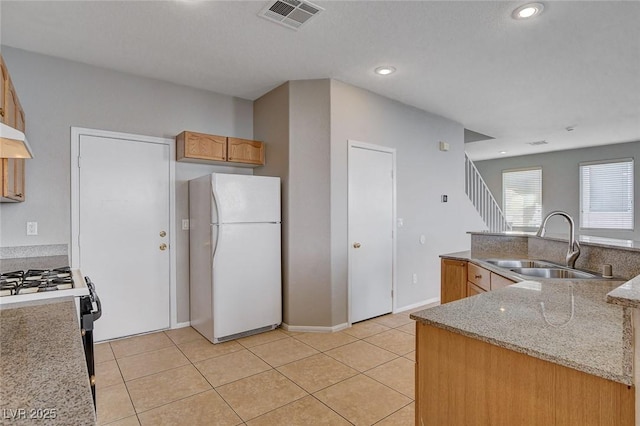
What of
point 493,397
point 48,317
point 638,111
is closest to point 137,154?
point 48,317

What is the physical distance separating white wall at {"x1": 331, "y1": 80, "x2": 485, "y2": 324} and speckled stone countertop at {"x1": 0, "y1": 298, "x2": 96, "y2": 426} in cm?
262

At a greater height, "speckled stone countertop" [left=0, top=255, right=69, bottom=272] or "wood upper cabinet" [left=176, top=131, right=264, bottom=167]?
"wood upper cabinet" [left=176, top=131, right=264, bottom=167]

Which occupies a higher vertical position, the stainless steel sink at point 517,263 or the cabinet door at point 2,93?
the cabinet door at point 2,93

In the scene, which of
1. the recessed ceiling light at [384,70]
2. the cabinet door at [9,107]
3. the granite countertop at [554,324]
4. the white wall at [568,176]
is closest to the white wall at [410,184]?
the recessed ceiling light at [384,70]

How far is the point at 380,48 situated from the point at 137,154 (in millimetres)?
2503

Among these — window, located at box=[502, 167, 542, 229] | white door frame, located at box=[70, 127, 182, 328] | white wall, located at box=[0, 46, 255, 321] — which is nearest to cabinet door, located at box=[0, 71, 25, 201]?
white wall, located at box=[0, 46, 255, 321]

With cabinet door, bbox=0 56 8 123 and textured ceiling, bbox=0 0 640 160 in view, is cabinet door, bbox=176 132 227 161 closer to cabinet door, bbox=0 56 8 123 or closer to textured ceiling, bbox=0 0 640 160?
textured ceiling, bbox=0 0 640 160

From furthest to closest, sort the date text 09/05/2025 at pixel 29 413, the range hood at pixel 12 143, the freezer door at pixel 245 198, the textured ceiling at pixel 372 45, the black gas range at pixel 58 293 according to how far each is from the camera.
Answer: the freezer door at pixel 245 198 < the textured ceiling at pixel 372 45 < the black gas range at pixel 58 293 < the range hood at pixel 12 143 < the date text 09/05/2025 at pixel 29 413

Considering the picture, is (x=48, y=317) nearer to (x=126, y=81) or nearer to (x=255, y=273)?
(x=255, y=273)

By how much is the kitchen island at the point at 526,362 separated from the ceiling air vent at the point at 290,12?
2.06 metres

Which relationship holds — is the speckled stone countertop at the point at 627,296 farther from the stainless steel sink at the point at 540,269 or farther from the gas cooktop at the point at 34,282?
the gas cooktop at the point at 34,282

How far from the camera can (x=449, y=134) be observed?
5000 mm

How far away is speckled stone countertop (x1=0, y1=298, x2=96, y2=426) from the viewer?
2.17ft

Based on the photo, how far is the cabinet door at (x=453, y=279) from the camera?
9.52 ft
